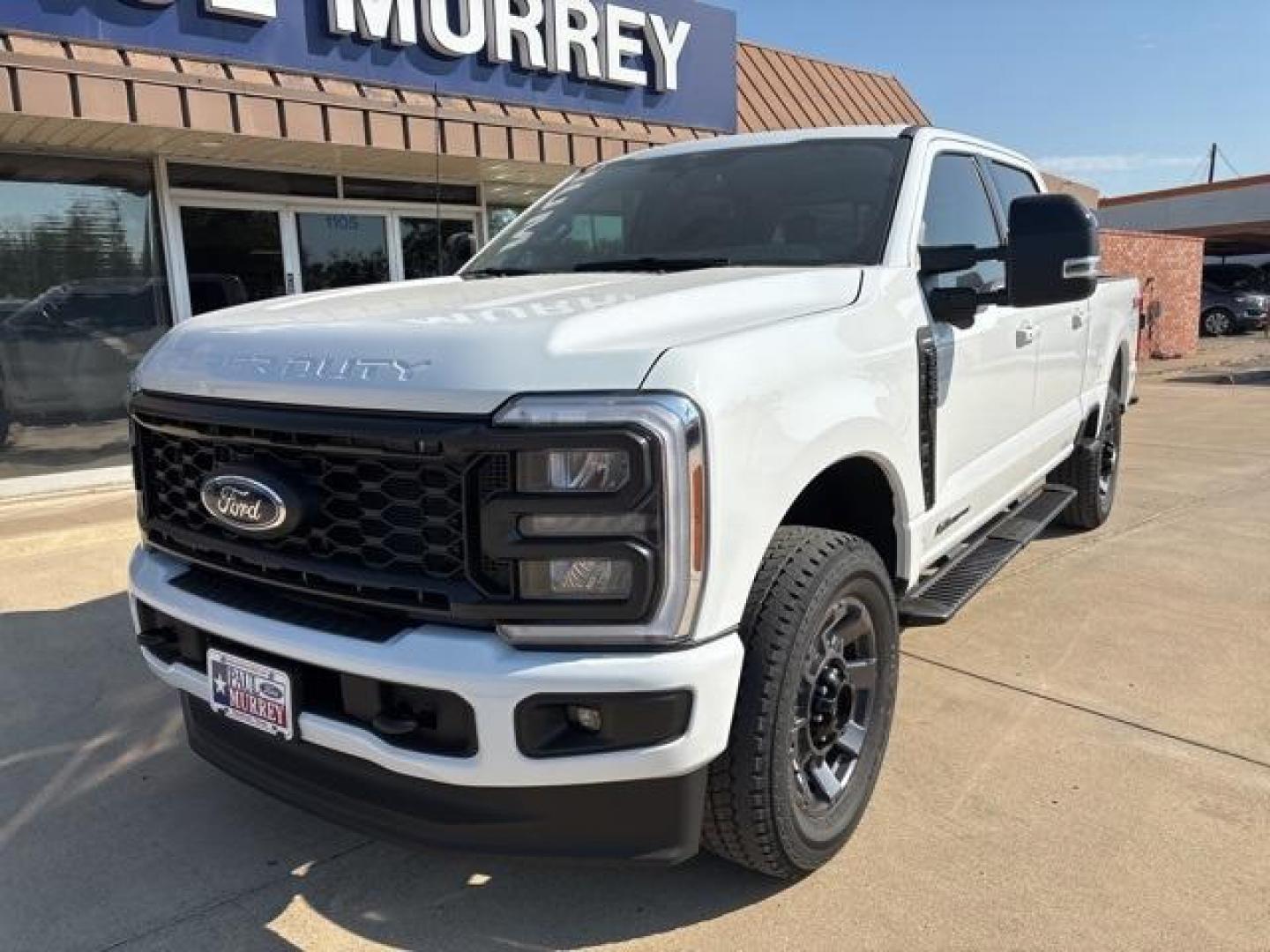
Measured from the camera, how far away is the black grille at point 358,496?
6.60ft

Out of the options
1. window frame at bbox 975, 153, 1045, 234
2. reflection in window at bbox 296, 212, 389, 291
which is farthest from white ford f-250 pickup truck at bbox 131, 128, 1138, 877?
reflection in window at bbox 296, 212, 389, 291

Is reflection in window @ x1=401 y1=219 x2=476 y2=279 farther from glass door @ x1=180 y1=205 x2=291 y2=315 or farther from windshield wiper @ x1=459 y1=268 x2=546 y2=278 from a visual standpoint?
windshield wiper @ x1=459 y1=268 x2=546 y2=278

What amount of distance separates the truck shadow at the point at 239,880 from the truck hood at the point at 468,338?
100 centimetres

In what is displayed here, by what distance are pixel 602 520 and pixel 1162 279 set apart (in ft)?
62.3

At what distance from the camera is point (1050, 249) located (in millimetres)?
2826

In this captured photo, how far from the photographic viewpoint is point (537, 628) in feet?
6.54

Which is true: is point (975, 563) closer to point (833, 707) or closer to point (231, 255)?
point (833, 707)

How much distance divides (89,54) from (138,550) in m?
4.75

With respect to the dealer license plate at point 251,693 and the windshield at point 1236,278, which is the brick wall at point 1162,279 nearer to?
the windshield at point 1236,278

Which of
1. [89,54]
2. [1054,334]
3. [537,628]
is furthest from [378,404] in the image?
[89,54]

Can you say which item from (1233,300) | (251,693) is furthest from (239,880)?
(1233,300)

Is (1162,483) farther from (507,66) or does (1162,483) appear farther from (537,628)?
(537,628)

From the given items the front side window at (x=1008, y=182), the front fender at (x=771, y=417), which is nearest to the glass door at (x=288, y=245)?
the front side window at (x=1008, y=182)

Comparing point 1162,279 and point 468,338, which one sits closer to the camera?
point 468,338
